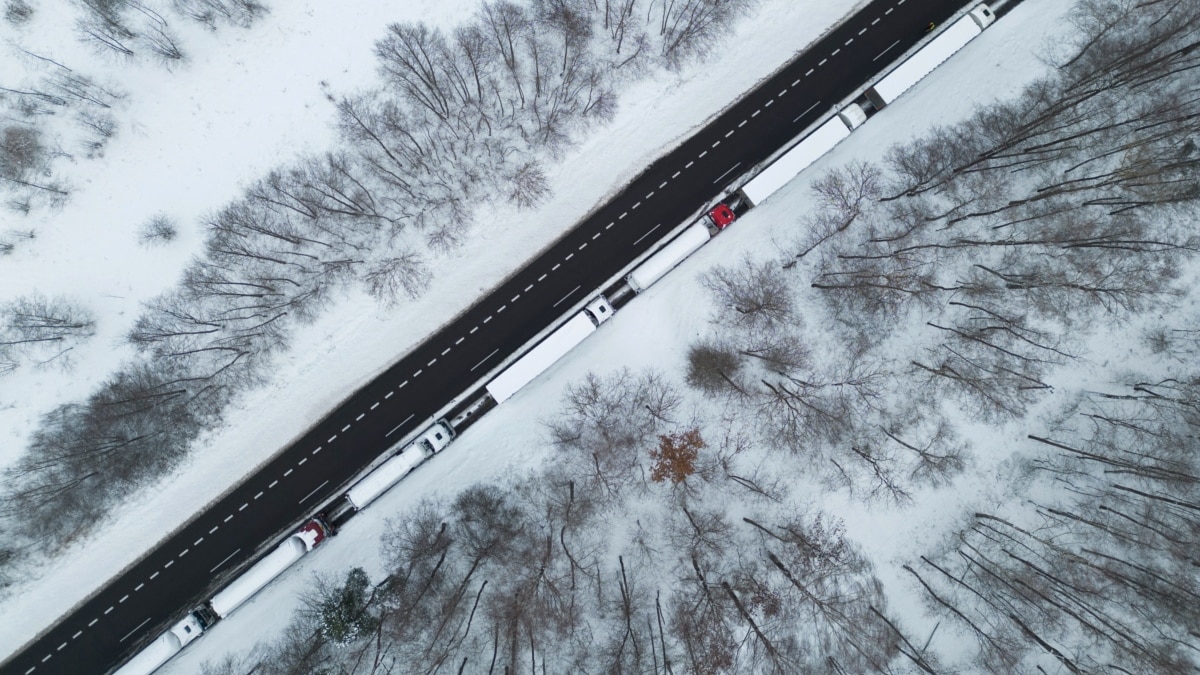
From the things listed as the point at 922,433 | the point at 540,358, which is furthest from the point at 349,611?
the point at 922,433

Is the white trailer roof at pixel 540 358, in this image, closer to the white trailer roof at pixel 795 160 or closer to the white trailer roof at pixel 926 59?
the white trailer roof at pixel 795 160

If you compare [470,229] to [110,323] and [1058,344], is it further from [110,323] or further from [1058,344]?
[1058,344]

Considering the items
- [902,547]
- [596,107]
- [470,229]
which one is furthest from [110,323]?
[902,547]

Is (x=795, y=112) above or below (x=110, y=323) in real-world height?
below

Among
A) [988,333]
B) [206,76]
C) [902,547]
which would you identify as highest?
[206,76]

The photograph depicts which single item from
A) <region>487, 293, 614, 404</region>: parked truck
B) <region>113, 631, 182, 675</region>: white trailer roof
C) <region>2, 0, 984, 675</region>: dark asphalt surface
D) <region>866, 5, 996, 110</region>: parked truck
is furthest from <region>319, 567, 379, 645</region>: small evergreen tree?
<region>866, 5, 996, 110</region>: parked truck

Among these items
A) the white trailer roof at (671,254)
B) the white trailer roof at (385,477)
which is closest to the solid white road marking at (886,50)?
the white trailer roof at (671,254)
